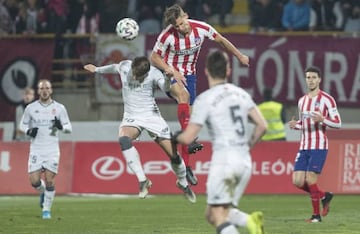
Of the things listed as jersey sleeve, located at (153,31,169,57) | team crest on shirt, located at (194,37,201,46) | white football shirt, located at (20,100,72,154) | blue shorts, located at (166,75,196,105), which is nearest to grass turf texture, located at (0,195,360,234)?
white football shirt, located at (20,100,72,154)

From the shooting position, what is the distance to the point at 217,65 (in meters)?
13.6

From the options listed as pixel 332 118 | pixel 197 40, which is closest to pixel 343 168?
pixel 332 118

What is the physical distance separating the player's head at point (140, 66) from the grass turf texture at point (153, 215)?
7.59ft

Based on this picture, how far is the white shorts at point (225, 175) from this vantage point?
45.1ft

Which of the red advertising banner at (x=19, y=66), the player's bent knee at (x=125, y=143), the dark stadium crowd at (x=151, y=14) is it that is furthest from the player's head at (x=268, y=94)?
the player's bent knee at (x=125, y=143)

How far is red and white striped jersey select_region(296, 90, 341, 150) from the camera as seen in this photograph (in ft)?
66.2

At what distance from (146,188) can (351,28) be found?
14.4m

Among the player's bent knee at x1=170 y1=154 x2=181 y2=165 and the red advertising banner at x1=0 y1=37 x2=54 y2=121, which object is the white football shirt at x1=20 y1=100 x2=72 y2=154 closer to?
the player's bent knee at x1=170 y1=154 x2=181 y2=165

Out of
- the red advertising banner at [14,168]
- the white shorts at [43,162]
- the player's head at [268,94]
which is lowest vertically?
the red advertising banner at [14,168]

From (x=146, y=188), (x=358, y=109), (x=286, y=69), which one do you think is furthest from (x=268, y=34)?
(x=146, y=188)

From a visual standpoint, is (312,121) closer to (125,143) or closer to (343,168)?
(125,143)

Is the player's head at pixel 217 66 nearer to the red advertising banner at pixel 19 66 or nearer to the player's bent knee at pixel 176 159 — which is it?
the player's bent knee at pixel 176 159

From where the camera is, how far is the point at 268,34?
3080 cm

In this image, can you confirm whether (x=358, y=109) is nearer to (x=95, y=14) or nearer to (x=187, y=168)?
(x=95, y=14)
